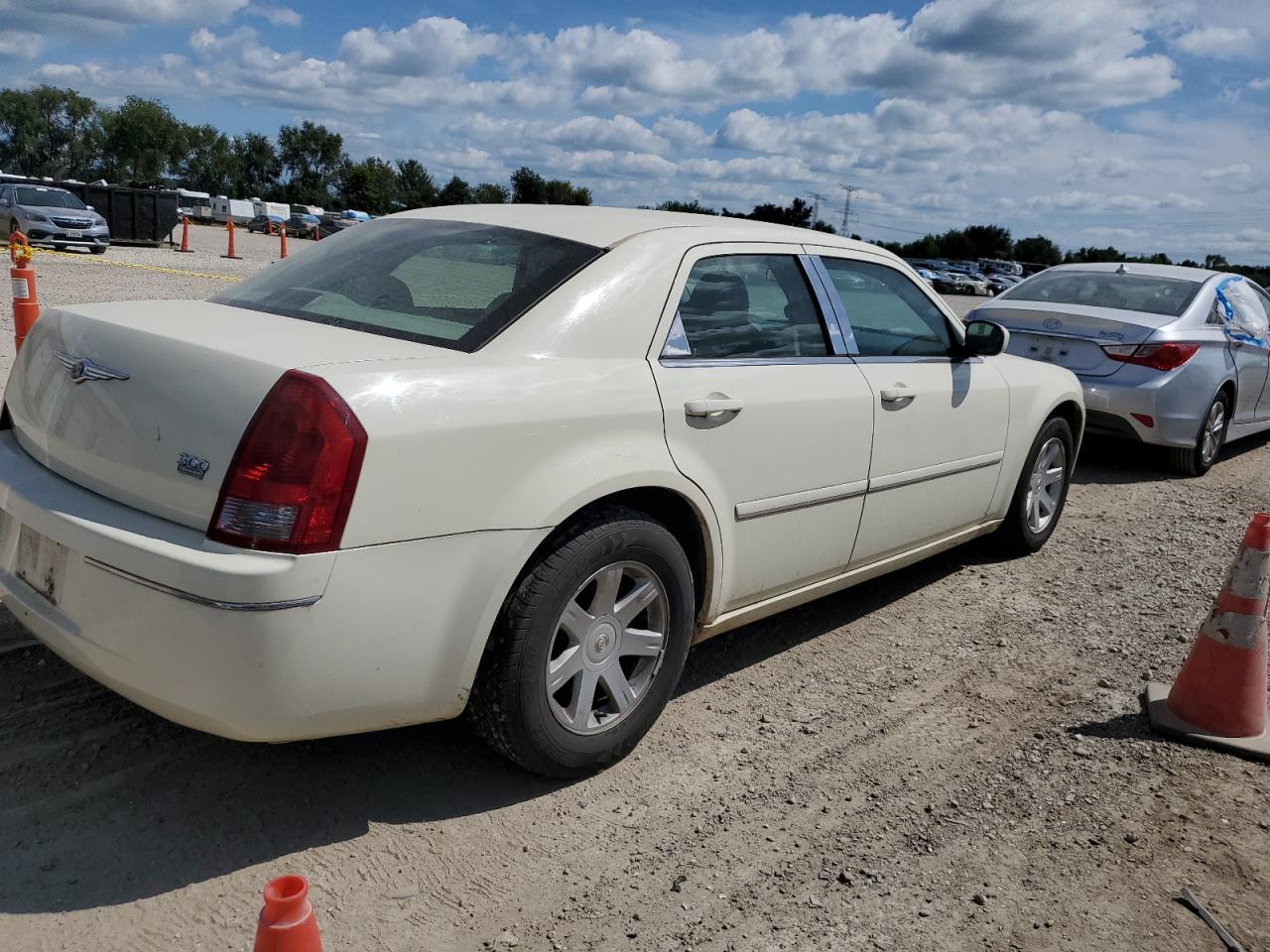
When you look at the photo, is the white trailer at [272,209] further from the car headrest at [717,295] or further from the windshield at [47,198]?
the car headrest at [717,295]

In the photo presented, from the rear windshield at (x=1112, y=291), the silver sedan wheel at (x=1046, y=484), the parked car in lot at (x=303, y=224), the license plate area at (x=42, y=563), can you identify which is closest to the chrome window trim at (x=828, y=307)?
the silver sedan wheel at (x=1046, y=484)

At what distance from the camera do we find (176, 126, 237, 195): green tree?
370 feet

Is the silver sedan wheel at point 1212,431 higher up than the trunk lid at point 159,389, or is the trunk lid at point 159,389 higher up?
the trunk lid at point 159,389

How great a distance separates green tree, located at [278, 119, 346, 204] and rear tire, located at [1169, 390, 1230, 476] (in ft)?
391

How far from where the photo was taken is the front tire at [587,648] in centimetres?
279

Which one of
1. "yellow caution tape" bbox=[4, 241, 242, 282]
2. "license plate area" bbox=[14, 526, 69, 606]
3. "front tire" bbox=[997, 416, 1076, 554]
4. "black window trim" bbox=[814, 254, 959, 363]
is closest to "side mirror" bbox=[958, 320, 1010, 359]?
"black window trim" bbox=[814, 254, 959, 363]

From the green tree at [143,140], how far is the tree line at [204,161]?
0.32 ft

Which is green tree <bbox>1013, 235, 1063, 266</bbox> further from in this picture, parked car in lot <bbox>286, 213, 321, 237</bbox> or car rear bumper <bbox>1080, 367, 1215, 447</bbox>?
car rear bumper <bbox>1080, 367, 1215, 447</bbox>

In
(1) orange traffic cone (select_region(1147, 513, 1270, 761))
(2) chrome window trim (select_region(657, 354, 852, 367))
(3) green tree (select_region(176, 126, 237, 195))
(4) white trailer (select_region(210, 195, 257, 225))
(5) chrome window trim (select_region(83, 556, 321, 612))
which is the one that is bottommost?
(1) orange traffic cone (select_region(1147, 513, 1270, 761))

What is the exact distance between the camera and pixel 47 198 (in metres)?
24.3

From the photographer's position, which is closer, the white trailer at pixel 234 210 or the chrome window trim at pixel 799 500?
the chrome window trim at pixel 799 500

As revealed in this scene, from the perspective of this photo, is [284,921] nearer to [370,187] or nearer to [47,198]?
[47,198]

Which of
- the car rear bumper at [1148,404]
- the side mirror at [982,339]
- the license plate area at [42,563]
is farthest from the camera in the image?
the car rear bumper at [1148,404]

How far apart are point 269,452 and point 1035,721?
2.83 metres
